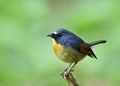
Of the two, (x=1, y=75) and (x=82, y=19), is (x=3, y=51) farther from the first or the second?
(x=82, y=19)

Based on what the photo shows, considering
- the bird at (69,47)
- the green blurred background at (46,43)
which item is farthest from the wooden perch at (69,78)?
the green blurred background at (46,43)

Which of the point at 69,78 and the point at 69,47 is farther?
the point at 69,47

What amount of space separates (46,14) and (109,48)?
2.27 m

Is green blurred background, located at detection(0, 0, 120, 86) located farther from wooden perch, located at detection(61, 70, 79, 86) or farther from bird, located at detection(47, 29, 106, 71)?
wooden perch, located at detection(61, 70, 79, 86)

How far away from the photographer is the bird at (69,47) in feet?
22.7

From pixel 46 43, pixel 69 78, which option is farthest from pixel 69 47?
pixel 46 43

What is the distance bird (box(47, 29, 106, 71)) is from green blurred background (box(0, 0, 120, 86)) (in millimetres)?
1472

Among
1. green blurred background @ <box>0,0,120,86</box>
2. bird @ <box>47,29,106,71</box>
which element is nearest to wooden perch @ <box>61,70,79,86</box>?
bird @ <box>47,29,106,71</box>

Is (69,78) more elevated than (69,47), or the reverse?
(69,47)

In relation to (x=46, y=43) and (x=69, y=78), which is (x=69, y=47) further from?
(x=46, y=43)

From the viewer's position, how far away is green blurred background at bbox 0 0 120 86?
8.80m

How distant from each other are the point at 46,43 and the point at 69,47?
2557 millimetres

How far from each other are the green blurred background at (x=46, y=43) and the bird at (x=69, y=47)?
1.47 m

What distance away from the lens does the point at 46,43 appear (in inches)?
377
